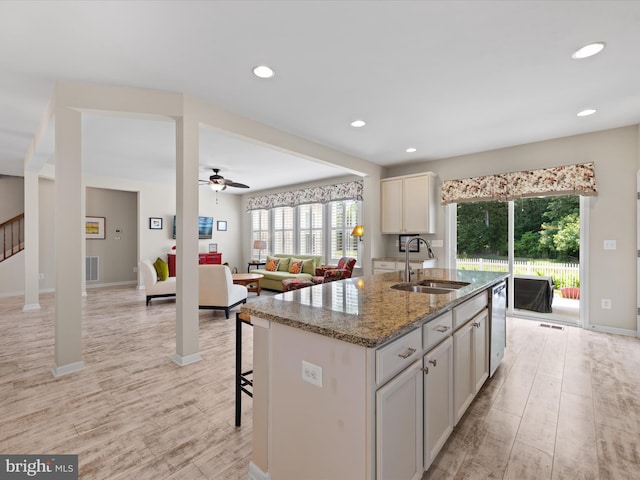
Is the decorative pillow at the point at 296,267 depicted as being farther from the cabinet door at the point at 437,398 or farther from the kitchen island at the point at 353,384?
the cabinet door at the point at 437,398

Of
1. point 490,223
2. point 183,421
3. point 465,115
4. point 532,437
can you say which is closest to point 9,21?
point 183,421

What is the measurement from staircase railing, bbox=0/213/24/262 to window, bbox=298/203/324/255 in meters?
6.22

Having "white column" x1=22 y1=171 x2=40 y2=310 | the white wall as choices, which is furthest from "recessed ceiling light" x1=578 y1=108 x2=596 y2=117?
"white column" x1=22 y1=171 x2=40 y2=310

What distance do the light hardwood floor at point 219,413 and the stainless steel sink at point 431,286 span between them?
2.81 ft

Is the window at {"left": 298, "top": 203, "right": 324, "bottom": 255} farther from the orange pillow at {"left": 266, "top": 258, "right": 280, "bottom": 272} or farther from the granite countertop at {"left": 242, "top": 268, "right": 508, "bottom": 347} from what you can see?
the granite countertop at {"left": 242, "top": 268, "right": 508, "bottom": 347}

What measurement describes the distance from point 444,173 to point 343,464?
197 inches

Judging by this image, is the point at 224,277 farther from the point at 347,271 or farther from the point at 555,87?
the point at 555,87

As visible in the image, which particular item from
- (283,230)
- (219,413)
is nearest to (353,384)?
(219,413)

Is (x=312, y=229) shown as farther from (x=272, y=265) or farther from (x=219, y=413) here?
(x=219, y=413)

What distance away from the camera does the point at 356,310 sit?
151 cm

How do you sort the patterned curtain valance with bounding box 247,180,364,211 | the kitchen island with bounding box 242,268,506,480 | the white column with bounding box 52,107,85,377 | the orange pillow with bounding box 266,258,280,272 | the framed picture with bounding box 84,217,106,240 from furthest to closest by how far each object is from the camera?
the orange pillow with bounding box 266,258,280,272 → the framed picture with bounding box 84,217,106,240 → the patterned curtain valance with bounding box 247,180,364,211 → the white column with bounding box 52,107,85,377 → the kitchen island with bounding box 242,268,506,480

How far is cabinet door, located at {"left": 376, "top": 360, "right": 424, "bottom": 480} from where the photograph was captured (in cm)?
114

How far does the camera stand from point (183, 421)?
79.7 inches

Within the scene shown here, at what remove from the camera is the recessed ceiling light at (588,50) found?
2145 mm
